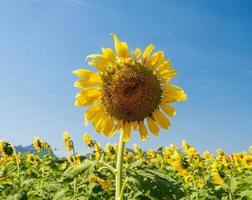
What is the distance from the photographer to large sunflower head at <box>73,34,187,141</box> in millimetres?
4227

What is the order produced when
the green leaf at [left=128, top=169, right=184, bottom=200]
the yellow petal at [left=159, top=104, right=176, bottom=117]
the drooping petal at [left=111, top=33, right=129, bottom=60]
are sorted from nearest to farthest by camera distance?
the green leaf at [left=128, top=169, right=184, bottom=200] < the drooping petal at [left=111, top=33, right=129, bottom=60] < the yellow petal at [left=159, top=104, right=176, bottom=117]

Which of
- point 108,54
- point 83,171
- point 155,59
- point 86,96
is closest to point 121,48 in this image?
point 108,54

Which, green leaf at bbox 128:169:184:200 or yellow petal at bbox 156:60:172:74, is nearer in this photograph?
green leaf at bbox 128:169:184:200

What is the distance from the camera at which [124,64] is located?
4.29 metres

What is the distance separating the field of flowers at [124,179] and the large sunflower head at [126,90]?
1.53 ft

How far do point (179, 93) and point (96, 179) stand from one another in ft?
8.85

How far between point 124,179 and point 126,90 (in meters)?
1.02

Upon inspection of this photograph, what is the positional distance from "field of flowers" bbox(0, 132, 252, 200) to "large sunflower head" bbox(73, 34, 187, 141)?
1.53 feet

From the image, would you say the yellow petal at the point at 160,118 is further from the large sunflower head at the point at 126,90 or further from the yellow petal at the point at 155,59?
the yellow petal at the point at 155,59

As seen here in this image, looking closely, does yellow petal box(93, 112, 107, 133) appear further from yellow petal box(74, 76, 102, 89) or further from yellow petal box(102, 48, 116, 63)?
yellow petal box(102, 48, 116, 63)

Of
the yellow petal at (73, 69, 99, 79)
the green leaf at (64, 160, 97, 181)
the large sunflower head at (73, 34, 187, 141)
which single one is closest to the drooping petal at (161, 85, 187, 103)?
the large sunflower head at (73, 34, 187, 141)

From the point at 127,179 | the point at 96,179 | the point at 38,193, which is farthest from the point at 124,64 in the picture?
the point at 38,193

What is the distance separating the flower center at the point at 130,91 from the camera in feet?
13.8

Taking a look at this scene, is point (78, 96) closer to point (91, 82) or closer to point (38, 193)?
point (91, 82)
